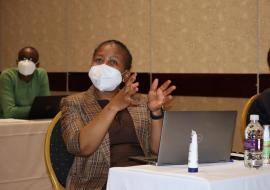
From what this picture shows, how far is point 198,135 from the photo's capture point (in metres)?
2.33

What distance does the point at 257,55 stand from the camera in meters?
4.63

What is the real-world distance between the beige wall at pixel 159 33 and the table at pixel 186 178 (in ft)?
8.03

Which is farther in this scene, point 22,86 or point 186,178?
point 22,86

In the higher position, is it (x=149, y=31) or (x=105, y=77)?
(x=149, y=31)

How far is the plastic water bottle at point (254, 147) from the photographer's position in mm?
2375

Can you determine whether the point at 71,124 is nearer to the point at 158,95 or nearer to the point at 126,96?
the point at 126,96

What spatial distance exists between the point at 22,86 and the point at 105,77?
2.43 m

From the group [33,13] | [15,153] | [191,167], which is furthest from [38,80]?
[191,167]

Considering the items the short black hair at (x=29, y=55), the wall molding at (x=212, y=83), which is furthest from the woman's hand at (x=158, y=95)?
the short black hair at (x=29, y=55)

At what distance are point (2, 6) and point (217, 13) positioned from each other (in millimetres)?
3886

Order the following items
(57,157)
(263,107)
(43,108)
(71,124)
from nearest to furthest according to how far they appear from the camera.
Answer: (71,124)
(57,157)
(263,107)
(43,108)

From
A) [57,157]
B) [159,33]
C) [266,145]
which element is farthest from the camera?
[159,33]

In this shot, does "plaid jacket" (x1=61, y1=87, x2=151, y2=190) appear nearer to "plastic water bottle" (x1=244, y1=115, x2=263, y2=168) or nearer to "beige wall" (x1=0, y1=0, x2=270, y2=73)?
"plastic water bottle" (x1=244, y1=115, x2=263, y2=168)

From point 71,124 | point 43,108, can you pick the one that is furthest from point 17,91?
point 71,124
